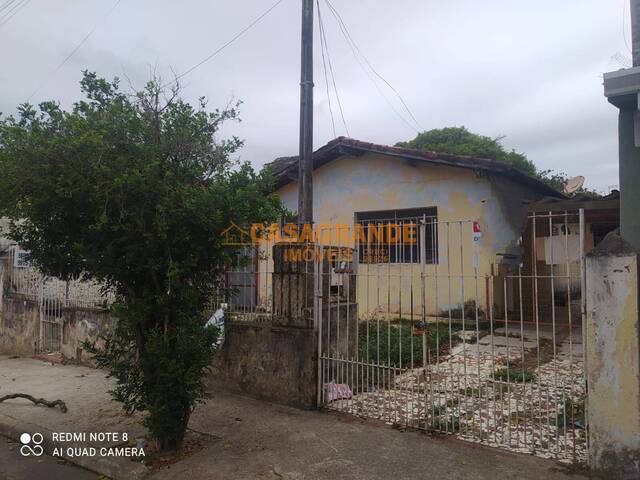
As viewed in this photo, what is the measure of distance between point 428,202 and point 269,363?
21.4ft

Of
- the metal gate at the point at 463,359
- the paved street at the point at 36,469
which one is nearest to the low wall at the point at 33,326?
the paved street at the point at 36,469

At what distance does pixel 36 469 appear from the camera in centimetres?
435

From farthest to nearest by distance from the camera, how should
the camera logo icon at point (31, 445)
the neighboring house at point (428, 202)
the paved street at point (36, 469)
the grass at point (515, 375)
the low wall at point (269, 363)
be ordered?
the neighboring house at point (428, 202) → the grass at point (515, 375) → the low wall at point (269, 363) → the camera logo icon at point (31, 445) → the paved street at point (36, 469)

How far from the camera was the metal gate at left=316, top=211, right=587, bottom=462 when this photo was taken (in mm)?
4090

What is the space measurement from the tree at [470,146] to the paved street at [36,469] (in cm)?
1885

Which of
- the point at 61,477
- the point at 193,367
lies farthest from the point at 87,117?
the point at 61,477

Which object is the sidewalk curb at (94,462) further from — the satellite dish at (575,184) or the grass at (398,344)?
the satellite dish at (575,184)

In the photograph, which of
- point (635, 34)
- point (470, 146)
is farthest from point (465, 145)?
point (635, 34)

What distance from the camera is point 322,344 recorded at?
5.46 meters

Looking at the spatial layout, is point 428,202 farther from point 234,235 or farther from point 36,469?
point 36,469

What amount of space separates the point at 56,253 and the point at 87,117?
4.42ft

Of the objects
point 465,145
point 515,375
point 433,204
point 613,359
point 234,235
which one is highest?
point 465,145

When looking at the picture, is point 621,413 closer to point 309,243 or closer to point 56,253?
point 309,243

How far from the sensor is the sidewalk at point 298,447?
3.74 m
